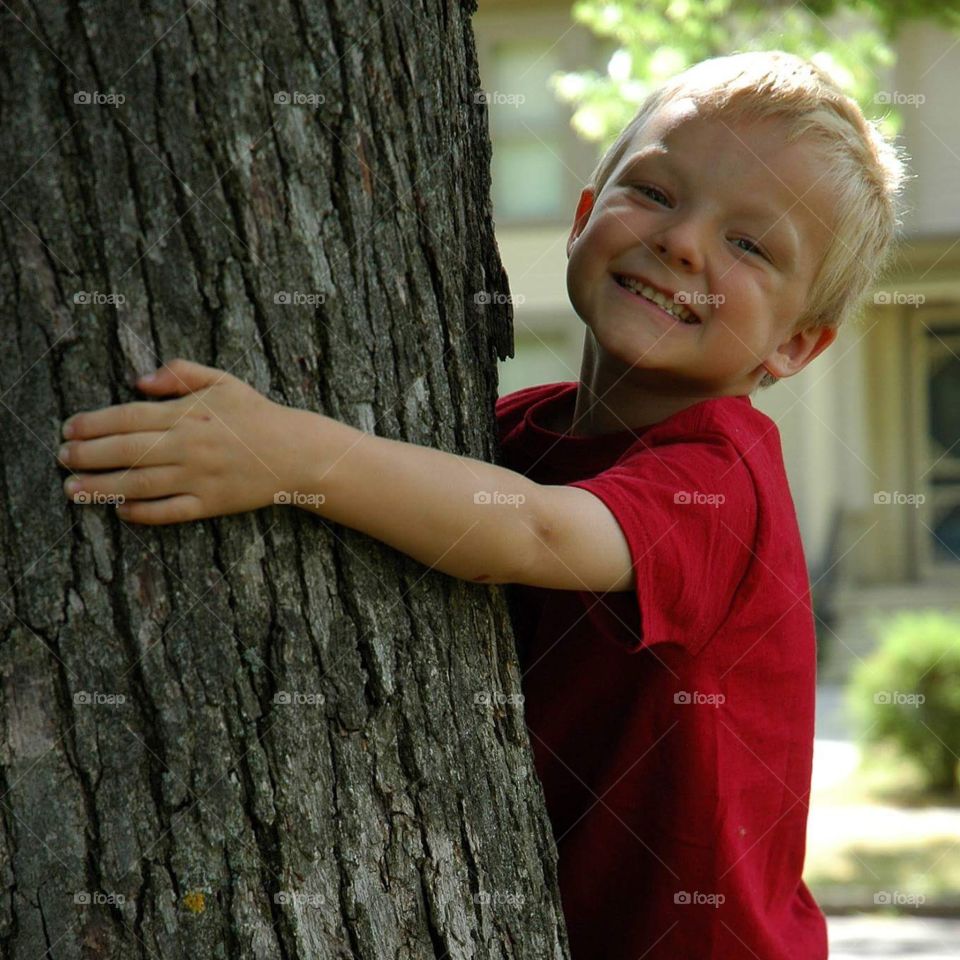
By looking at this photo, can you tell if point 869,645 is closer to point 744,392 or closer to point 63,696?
point 744,392

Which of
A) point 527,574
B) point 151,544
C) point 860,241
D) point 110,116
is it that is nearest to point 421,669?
point 527,574

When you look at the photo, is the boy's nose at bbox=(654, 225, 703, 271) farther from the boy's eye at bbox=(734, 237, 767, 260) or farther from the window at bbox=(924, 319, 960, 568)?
the window at bbox=(924, 319, 960, 568)

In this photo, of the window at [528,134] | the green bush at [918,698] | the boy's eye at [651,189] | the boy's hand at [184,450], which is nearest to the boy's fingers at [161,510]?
the boy's hand at [184,450]

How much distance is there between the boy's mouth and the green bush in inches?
276

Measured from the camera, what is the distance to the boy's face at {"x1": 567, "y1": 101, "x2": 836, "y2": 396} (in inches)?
81.0

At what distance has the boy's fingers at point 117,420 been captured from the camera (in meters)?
1.55

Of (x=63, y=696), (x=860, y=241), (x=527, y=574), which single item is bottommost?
(x=63, y=696)

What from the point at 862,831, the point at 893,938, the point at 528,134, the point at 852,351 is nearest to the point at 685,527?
the point at 893,938

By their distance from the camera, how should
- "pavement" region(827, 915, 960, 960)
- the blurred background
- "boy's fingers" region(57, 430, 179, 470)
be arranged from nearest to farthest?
"boy's fingers" region(57, 430, 179, 470) < "pavement" region(827, 915, 960, 960) < the blurred background

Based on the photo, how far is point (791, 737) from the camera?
2.13 metres

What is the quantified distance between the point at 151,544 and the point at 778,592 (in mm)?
959

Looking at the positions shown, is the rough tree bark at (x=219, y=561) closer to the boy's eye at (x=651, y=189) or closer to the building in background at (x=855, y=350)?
the boy's eye at (x=651, y=189)

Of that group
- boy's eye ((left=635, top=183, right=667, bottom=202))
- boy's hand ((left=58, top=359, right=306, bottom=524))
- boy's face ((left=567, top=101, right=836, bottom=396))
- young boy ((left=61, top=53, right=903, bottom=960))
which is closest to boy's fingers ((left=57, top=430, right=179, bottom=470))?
boy's hand ((left=58, top=359, right=306, bottom=524))

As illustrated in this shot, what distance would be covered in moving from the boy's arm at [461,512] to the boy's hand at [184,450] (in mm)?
54
